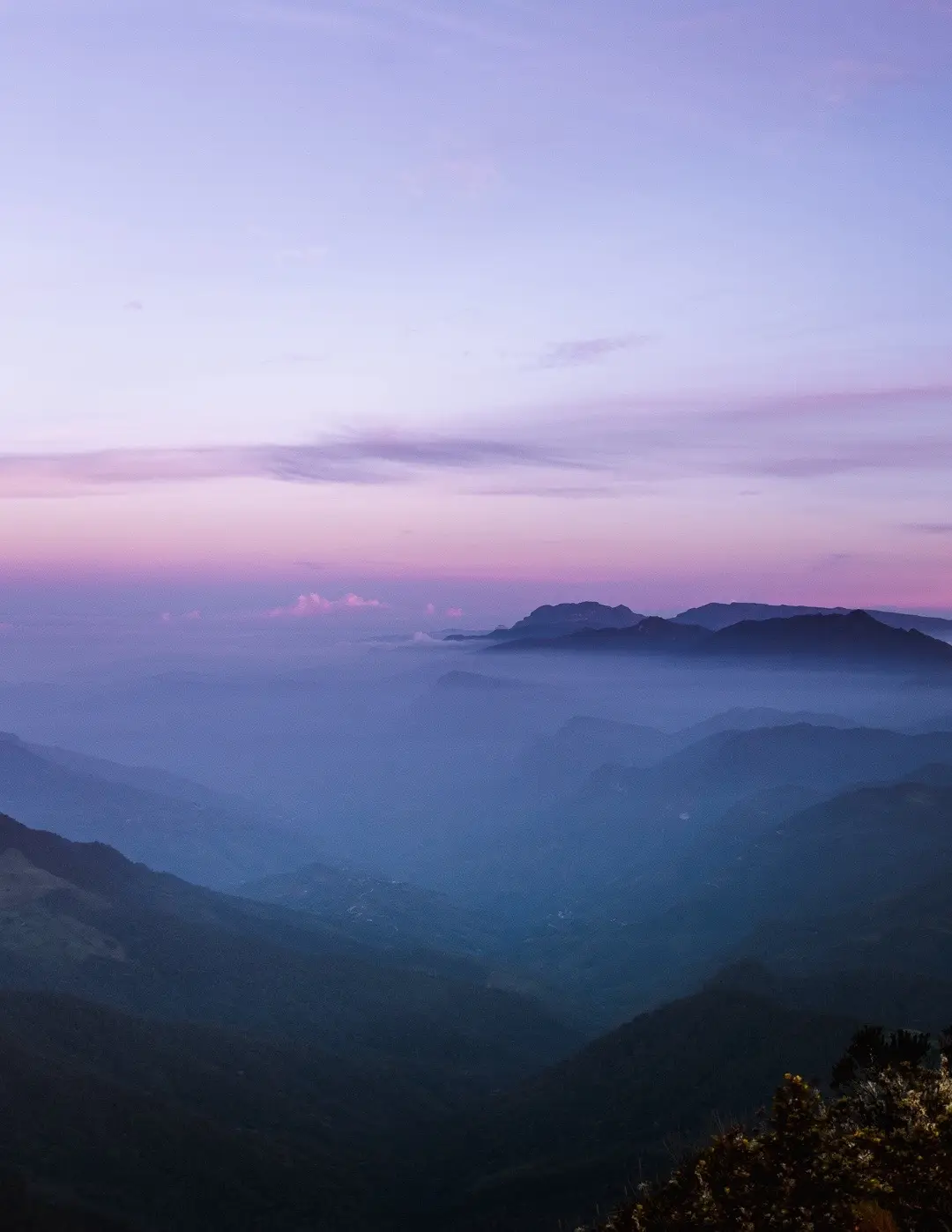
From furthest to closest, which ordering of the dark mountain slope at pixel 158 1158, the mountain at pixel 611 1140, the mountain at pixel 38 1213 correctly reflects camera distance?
the dark mountain slope at pixel 158 1158, the mountain at pixel 611 1140, the mountain at pixel 38 1213

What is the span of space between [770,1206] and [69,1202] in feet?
466

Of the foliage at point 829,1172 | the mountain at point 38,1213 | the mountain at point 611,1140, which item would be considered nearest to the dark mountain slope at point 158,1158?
the mountain at point 38,1213

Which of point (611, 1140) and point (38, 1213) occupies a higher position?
point (38, 1213)

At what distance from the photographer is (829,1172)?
3784cm

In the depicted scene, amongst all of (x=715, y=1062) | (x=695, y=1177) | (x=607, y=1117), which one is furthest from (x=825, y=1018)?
(x=695, y=1177)

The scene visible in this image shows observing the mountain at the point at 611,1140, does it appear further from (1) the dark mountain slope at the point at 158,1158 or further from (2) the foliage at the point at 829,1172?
(2) the foliage at the point at 829,1172

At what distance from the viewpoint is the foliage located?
35188 millimetres

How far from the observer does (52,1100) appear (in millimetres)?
177875

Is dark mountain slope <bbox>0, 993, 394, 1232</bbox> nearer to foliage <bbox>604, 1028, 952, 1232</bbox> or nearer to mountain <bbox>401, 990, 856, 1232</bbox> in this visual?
mountain <bbox>401, 990, 856, 1232</bbox>

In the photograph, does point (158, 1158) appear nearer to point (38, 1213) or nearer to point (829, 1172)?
point (38, 1213)

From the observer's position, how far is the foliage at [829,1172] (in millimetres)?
35188

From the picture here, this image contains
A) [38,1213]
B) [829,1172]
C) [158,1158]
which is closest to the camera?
[829,1172]

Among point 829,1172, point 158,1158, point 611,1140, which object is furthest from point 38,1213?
point 829,1172

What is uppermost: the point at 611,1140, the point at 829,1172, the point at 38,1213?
the point at 829,1172
